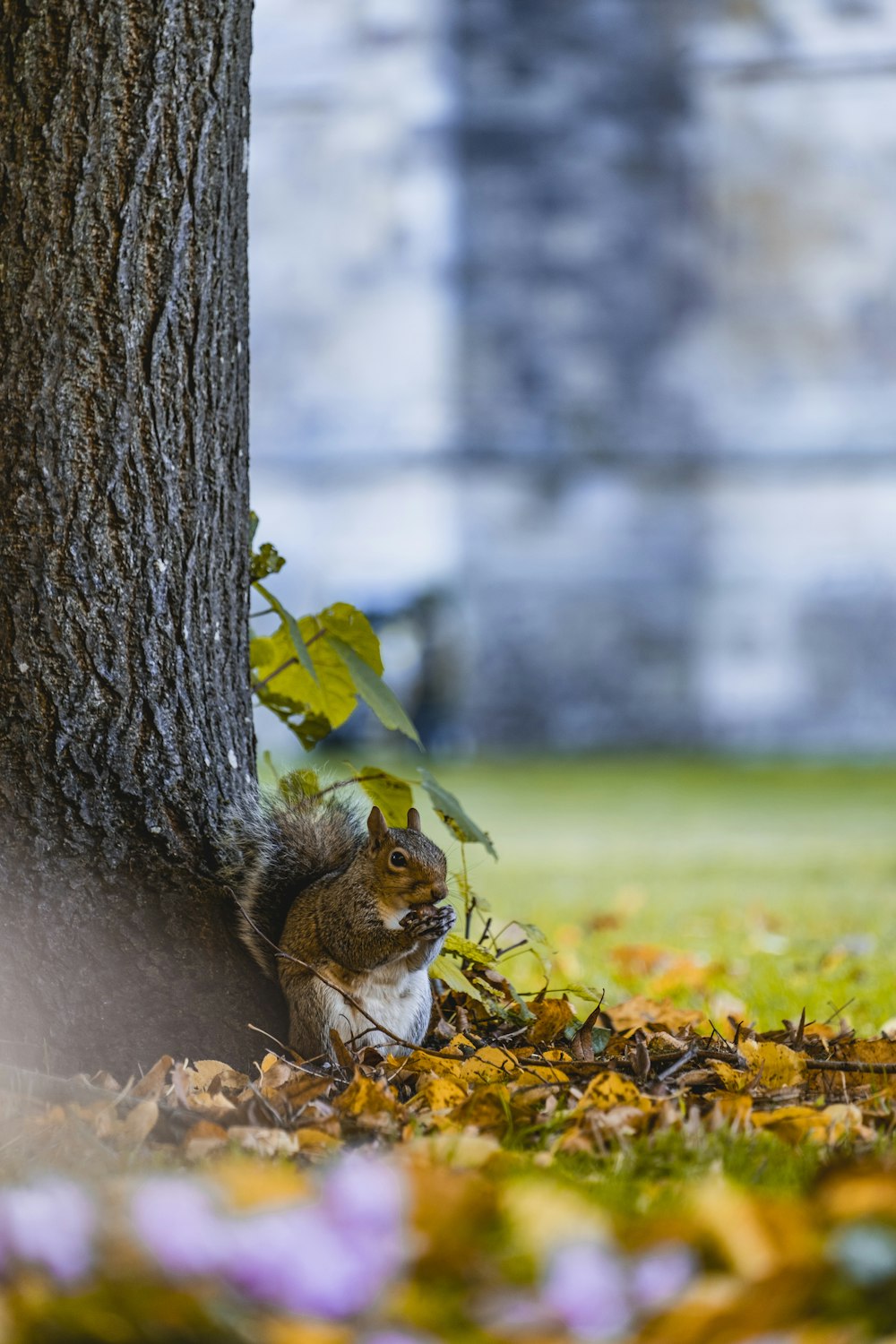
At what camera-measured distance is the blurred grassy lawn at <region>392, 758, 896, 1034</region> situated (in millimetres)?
2842

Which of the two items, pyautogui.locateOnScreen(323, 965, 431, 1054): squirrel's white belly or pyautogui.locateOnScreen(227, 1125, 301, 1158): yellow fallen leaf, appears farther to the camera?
pyautogui.locateOnScreen(323, 965, 431, 1054): squirrel's white belly

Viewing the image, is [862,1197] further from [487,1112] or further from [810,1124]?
[487,1112]

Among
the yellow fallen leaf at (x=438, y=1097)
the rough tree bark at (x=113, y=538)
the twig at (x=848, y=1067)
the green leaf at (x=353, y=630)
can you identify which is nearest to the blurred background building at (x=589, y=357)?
the green leaf at (x=353, y=630)

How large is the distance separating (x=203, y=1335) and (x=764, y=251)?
11.8m

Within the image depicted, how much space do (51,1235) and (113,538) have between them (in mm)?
991

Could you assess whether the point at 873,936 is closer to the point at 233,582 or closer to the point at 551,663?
the point at 233,582

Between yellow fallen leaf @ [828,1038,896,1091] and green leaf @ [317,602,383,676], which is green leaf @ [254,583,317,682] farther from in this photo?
yellow fallen leaf @ [828,1038,896,1091]

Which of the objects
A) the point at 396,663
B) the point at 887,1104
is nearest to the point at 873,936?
the point at 887,1104

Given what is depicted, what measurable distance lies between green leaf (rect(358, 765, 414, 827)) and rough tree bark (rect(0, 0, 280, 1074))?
0.24 metres

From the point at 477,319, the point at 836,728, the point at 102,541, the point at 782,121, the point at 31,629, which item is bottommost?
the point at 836,728

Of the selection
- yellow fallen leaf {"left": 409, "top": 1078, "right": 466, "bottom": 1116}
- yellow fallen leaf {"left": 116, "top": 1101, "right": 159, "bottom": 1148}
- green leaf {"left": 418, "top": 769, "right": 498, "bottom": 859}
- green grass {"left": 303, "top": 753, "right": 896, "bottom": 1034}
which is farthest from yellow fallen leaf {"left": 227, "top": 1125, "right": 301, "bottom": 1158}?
green grass {"left": 303, "top": 753, "right": 896, "bottom": 1034}

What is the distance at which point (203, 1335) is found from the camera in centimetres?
83

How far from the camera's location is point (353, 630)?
6.65 feet

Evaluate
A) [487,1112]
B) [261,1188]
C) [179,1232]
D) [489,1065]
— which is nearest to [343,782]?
[489,1065]
